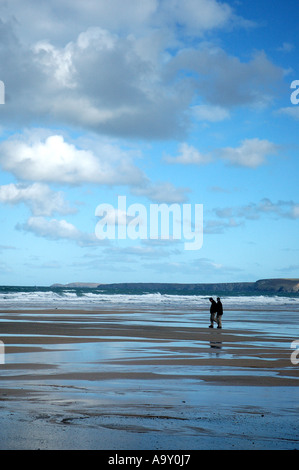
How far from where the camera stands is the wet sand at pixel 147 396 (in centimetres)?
734

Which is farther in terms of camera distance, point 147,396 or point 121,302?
point 121,302

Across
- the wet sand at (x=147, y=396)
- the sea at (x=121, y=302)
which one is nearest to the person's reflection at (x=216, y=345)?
the wet sand at (x=147, y=396)

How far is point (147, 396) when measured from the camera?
10477 millimetres

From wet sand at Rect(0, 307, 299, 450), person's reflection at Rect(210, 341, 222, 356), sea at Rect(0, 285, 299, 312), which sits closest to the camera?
wet sand at Rect(0, 307, 299, 450)

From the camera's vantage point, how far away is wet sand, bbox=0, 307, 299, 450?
7.34m

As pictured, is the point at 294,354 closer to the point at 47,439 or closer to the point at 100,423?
the point at 100,423

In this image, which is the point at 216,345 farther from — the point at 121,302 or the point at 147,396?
the point at 121,302

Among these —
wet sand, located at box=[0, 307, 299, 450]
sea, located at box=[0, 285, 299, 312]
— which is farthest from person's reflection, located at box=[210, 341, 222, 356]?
sea, located at box=[0, 285, 299, 312]

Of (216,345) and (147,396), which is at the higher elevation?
(147,396)

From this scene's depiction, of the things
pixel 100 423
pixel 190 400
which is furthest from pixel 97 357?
pixel 100 423

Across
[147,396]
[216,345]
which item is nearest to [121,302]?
[216,345]

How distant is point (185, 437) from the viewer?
292 inches

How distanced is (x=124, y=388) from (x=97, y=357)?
18.3 feet

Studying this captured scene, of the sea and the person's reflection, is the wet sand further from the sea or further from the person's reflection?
the sea
